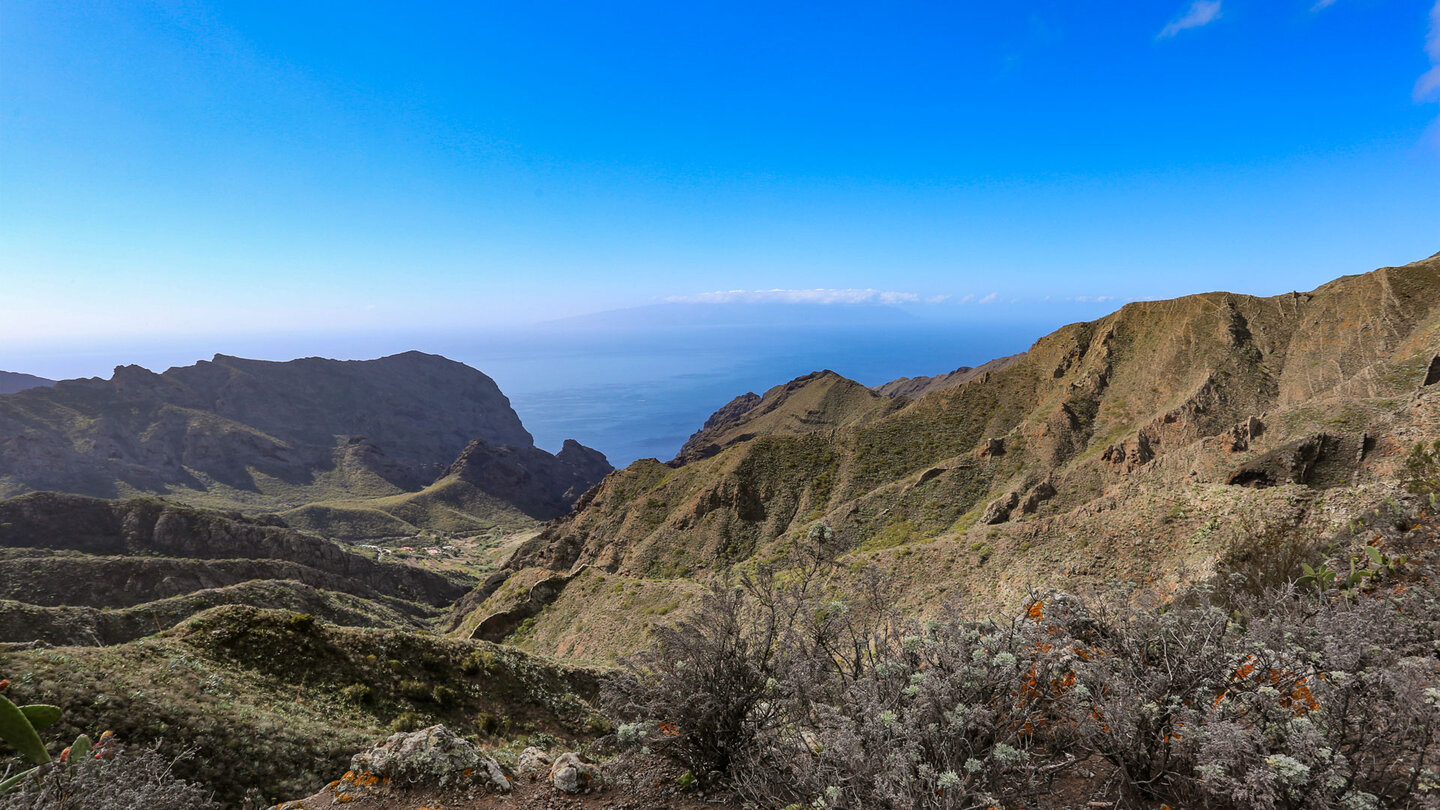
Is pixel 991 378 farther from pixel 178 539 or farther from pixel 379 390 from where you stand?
pixel 379 390

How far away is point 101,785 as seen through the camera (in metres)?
4.71

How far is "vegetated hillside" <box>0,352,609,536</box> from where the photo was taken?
103562 mm

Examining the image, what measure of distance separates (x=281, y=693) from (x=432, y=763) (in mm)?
7676

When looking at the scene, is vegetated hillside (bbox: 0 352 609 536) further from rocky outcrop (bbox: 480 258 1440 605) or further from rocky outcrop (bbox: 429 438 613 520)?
rocky outcrop (bbox: 480 258 1440 605)

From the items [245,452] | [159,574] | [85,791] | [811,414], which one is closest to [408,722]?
[85,791]

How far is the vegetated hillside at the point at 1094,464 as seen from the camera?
18.4 metres

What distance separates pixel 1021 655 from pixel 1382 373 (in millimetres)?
42395

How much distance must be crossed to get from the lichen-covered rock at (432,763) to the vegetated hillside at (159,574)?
88.6 ft

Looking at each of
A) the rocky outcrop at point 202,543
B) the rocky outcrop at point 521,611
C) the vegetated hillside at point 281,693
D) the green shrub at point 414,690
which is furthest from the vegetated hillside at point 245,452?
the green shrub at point 414,690

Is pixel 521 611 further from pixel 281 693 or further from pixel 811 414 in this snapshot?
pixel 811 414

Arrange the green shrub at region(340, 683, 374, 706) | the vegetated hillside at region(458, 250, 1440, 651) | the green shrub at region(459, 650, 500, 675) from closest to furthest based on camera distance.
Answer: the green shrub at region(340, 683, 374, 706) < the green shrub at region(459, 650, 500, 675) < the vegetated hillside at region(458, 250, 1440, 651)

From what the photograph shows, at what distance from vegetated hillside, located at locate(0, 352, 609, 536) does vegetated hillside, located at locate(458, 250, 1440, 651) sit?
217 ft

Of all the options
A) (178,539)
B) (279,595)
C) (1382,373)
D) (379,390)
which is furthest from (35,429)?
(1382,373)

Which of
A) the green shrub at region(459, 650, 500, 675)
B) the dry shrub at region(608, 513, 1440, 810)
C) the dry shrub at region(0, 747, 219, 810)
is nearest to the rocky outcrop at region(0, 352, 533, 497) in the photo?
the green shrub at region(459, 650, 500, 675)
